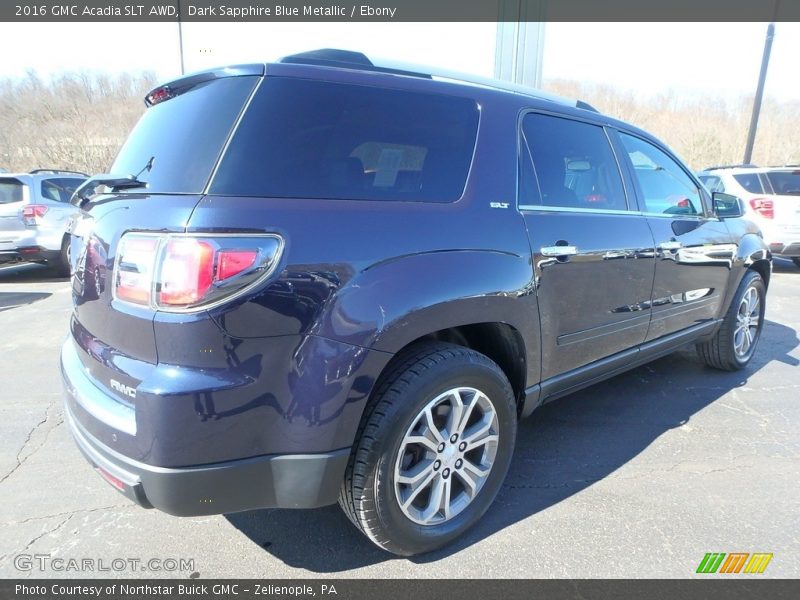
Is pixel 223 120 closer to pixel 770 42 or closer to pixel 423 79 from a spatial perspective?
pixel 423 79

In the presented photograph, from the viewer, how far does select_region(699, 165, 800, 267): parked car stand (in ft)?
27.6

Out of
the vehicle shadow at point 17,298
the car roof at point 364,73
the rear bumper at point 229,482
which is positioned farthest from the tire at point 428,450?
the vehicle shadow at point 17,298

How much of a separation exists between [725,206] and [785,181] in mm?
6750

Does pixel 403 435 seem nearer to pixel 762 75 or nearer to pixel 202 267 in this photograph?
pixel 202 267

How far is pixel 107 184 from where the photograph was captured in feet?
6.54

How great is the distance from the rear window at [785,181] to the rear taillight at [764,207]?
35cm

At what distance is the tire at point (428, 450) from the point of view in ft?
6.08

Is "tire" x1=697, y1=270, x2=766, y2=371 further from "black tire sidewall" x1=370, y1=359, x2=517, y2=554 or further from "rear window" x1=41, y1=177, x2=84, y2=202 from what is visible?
"rear window" x1=41, y1=177, x2=84, y2=202

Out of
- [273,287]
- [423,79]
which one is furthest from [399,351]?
[423,79]

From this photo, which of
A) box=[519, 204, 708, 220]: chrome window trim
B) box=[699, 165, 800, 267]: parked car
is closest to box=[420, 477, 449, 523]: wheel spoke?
box=[519, 204, 708, 220]: chrome window trim

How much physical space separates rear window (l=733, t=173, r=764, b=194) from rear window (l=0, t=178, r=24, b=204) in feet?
40.0

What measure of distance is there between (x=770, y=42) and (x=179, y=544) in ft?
60.2

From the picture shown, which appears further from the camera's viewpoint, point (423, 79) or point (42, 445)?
point (42, 445)

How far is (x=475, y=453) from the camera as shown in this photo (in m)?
2.28
